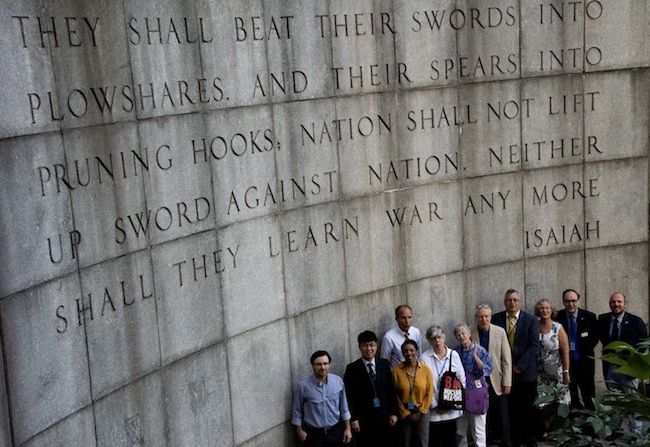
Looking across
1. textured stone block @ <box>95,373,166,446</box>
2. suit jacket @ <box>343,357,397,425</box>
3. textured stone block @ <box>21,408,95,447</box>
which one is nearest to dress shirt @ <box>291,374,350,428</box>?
suit jacket @ <box>343,357,397,425</box>

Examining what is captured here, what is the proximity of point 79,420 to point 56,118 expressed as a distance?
2.49 m

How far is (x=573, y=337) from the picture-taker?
12.4 meters

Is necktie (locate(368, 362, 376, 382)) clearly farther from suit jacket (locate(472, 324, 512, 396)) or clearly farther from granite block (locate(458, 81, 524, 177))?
granite block (locate(458, 81, 524, 177))

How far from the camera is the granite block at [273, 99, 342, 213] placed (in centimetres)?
1102

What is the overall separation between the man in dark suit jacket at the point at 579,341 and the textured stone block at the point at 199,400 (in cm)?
437

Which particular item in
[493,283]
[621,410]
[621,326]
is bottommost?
[621,326]

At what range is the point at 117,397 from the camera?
354 inches

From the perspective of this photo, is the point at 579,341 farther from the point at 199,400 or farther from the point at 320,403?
the point at 199,400

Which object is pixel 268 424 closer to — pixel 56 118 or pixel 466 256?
pixel 466 256

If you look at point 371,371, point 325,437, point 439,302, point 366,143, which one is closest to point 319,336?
point 371,371

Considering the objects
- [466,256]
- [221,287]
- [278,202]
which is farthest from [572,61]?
[221,287]

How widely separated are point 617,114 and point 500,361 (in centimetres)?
384

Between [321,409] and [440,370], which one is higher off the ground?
[440,370]

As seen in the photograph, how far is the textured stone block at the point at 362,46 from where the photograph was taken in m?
11.4
